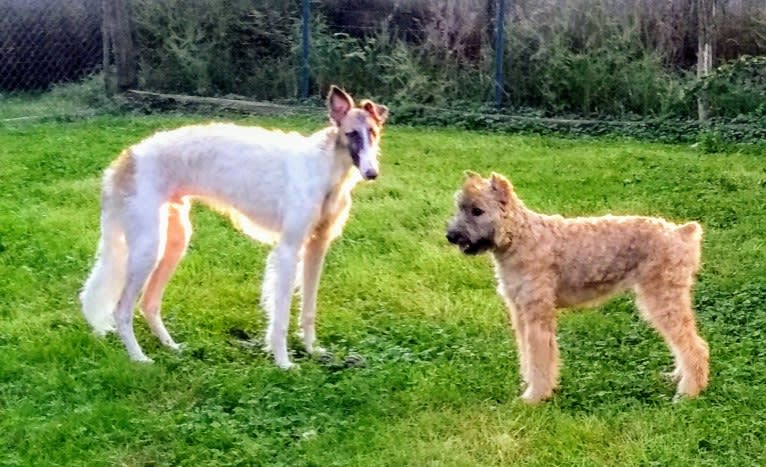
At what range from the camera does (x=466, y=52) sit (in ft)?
→ 45.0

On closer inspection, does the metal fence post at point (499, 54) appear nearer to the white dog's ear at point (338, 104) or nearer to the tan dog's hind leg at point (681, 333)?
the white dog's ear at point (338, 104)

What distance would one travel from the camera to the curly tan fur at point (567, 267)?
542 centimetres

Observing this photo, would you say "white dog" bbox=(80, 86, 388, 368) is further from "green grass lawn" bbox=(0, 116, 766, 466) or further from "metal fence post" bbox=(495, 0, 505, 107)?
"metal fence post" bbox=(495, 0, 505, 107)

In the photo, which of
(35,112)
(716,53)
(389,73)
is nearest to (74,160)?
(35,112)

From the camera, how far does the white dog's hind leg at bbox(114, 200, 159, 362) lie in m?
6.00

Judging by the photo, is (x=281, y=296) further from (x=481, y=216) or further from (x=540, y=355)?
(x=540, y=355)

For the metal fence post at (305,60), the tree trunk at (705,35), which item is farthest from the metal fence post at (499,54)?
the metal fence post at (305,60)

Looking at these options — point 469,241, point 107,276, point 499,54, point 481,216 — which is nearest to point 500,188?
point 481,216

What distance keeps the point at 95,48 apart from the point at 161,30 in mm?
1752

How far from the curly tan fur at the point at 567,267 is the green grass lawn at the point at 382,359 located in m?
0.22

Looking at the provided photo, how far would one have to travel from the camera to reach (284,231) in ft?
19.7

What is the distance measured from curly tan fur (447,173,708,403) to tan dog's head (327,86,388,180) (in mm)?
654

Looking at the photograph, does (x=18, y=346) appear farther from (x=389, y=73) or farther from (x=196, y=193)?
(x=389, y=73)

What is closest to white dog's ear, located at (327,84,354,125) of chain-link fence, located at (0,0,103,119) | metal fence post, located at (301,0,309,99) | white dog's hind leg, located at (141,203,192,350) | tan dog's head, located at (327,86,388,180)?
tan dog's head, located at (327,86,388,180)
